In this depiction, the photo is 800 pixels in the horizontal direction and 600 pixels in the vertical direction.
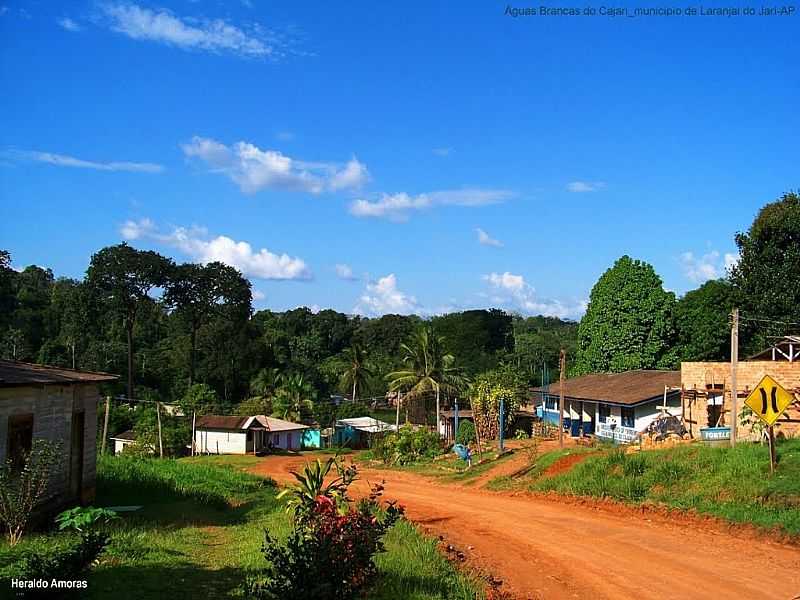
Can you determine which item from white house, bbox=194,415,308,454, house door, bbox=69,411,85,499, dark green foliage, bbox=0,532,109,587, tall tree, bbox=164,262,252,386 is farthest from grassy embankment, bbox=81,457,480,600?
tall tree, bbox=164,262,252,386

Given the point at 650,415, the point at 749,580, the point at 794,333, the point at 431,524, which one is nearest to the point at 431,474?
the point at 650,415

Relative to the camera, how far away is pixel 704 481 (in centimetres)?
1886

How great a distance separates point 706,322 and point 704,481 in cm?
3156

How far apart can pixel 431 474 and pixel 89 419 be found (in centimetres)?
1830

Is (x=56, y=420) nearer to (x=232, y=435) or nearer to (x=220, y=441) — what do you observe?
(x=232, y=435)

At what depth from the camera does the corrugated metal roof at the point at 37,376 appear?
1293 centimetres

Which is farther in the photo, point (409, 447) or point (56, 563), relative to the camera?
point (409, 447)

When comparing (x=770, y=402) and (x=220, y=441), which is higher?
(x=770, y=402)

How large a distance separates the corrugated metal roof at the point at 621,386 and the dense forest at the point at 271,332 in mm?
5207

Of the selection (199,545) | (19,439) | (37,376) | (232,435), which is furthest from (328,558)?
(232,435)

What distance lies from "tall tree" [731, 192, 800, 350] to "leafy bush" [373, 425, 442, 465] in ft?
68.7

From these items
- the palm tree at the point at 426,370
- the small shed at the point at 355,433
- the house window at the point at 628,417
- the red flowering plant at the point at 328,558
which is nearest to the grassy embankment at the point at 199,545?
the red flowering plant at the point at 328,558

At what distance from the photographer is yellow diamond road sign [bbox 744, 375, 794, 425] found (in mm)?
17438

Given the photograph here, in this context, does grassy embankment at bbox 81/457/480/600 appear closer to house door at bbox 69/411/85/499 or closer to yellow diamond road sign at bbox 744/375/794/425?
house door at bbox 69/411/85/499
